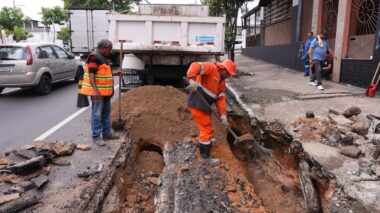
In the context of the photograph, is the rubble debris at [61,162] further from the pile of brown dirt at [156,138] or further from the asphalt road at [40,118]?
the asphalt road at [40,118]

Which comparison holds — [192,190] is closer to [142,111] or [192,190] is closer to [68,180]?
[68,180]

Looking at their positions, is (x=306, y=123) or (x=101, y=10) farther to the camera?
(x=101, y=10)

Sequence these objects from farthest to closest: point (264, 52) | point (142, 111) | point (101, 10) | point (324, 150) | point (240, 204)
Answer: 1. point (264, 52)
2. point (101, 10)
3. point (142, 111)
4. point (324, 150)
5. point (240, 204)

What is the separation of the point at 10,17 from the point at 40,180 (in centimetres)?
→ 3837

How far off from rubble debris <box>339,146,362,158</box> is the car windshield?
8625 mm

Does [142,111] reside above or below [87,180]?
above

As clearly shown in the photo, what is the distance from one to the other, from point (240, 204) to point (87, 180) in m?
1.85

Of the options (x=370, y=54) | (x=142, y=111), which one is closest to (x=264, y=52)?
(x=370, y=54)

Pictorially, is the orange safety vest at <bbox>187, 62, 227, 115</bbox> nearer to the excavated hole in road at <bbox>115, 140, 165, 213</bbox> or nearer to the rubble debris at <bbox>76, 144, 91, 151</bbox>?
the excavated hole in road at <bbox>115, 140, 165, 213</bbox>

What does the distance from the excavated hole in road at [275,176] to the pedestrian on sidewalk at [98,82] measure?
237 centimetres

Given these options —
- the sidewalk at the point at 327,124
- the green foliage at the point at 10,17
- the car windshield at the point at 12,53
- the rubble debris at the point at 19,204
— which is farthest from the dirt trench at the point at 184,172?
the green foliage at the point at 10,17

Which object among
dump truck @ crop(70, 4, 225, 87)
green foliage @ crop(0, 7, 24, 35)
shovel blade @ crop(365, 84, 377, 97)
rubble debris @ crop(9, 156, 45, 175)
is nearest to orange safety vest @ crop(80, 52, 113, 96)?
rubble debris @ crop(9, 156, 45, 175)

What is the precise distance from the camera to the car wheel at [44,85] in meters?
9.58

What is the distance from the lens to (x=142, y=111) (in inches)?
243
